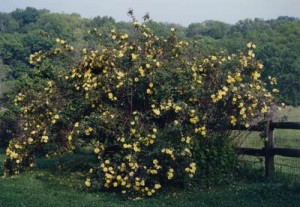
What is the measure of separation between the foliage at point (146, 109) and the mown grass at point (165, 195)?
0.33 metres

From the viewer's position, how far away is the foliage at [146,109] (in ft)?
31.0

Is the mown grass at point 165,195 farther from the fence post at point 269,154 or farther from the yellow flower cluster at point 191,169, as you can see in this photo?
the yellow flower cluster at point 191,169

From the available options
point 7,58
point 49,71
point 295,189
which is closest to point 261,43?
point 7,58

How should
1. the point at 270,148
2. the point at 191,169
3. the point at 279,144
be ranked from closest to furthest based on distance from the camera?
1. the point at 191,169
2. the point at 270,148
3. the point at 279,144

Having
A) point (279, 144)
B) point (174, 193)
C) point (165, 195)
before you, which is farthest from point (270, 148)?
point (165, 195)

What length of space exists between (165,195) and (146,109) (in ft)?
6.41

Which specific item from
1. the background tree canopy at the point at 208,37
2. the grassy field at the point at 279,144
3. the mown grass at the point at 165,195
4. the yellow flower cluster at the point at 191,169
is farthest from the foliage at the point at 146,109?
the background tree canopy at the point at 208,37

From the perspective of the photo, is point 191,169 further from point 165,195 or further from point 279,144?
point 279,144

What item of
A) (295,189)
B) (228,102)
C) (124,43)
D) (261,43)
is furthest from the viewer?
(261,43)

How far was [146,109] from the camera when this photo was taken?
34.0ft

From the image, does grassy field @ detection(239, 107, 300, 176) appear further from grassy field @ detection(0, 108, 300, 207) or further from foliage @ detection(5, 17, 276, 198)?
foliage @ detection(5, 17, 276, 198)

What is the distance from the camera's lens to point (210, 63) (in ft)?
35.0

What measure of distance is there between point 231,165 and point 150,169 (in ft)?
6.78

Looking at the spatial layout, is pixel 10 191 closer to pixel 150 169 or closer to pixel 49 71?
pixel 150 169
